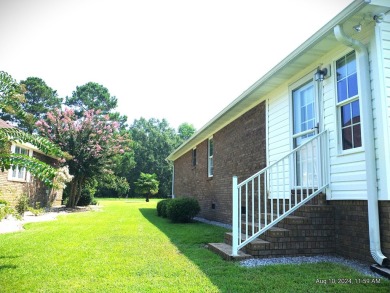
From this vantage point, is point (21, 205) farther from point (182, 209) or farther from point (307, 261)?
point (307, 261)

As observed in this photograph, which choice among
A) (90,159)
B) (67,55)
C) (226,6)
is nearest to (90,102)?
(90,159)

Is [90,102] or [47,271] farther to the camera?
[90,102]

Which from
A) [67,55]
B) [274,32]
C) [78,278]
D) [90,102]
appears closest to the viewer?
[78,278]

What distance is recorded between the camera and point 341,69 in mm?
4793

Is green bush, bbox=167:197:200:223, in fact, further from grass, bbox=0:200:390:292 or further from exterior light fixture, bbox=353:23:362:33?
exterior light fixture, bbox=353:23:362:33

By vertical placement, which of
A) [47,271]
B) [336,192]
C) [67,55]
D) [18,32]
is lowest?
[47,271]

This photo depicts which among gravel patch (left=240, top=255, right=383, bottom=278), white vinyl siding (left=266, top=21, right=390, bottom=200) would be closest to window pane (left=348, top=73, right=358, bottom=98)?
white vinyl siding (left=266, top=21, right=390, bottom=200)

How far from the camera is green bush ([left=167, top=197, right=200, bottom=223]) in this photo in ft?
31.3

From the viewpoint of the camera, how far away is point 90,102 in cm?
3759

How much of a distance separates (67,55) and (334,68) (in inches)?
285

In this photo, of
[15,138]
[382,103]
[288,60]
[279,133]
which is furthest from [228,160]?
[15,138]

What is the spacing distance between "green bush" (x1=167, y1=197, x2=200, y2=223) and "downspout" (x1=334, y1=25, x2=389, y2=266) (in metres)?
6.36

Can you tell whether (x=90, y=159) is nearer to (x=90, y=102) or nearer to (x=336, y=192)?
A: (x=336, y=192)

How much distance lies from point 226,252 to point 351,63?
349cm
